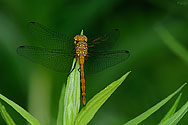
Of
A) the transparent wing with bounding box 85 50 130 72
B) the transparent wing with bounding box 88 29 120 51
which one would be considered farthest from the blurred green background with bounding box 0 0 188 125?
the transparent wing with bounding box 85 50 130 72

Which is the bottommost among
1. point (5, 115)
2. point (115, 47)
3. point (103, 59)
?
point (5, 115)

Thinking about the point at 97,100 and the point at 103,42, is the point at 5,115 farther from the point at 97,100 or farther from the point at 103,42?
the point at 103,42

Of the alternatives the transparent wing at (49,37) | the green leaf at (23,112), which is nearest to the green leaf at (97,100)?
the green leaf at (23,112)

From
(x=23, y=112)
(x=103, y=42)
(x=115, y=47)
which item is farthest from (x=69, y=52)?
(x=115, y=47)

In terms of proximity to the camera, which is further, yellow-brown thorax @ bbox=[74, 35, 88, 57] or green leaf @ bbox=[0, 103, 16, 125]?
yellow-brown thorax @ bbox=[74, 35, 88, 57]

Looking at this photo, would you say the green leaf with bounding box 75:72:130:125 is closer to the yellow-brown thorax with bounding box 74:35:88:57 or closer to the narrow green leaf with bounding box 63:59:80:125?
the narrow green leaf with bounding box 63:59:80:125

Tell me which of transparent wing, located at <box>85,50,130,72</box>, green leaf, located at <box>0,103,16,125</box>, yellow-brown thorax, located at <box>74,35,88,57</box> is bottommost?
green leaf, located at <box>0,103,16,125</box>

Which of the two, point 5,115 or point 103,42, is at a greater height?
point 103,42
